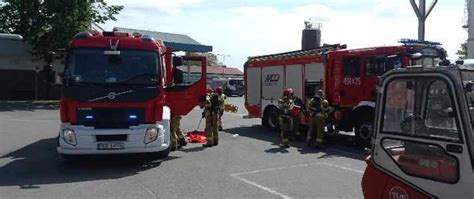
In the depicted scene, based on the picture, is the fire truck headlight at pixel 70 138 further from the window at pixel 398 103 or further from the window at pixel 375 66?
the window at pixel 375 66

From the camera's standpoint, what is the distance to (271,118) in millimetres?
17188

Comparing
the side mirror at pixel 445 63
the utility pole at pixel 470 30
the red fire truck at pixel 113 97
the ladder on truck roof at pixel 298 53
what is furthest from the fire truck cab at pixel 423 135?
the utility pole at pixel 470 30

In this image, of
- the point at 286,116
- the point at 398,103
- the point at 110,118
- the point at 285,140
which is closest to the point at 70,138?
the point at 110,118

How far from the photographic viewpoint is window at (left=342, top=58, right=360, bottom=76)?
13.3 meters

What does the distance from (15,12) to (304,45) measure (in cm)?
2301

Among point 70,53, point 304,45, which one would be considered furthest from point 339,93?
point 304,45

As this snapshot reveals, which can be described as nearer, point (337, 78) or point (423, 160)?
point (423, 160)

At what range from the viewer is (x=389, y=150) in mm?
4648

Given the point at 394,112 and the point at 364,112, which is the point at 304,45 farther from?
the point at 394,112

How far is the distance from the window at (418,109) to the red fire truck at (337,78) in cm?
630

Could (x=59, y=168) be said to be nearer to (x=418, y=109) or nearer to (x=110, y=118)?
(x=110, y=118)

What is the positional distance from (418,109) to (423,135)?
0.88ft

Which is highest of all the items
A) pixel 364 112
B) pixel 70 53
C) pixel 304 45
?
pixel 304 45

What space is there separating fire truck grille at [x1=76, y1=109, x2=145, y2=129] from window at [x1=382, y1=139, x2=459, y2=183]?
6122mm
